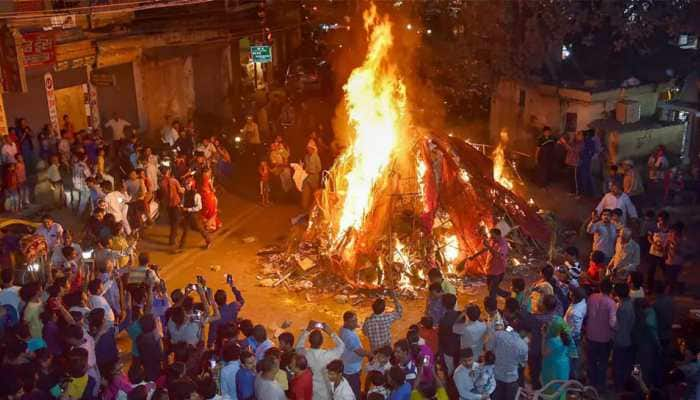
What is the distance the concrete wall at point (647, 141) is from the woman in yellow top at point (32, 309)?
14998 millimetres

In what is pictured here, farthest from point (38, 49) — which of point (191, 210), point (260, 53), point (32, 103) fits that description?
point (260, 53)

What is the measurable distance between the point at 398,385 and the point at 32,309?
516 centimetres

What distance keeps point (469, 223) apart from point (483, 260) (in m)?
0.75

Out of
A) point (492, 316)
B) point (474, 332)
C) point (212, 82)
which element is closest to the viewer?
point (474, 332)

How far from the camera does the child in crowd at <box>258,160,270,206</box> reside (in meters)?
18.7

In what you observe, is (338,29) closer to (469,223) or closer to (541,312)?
(469,223)

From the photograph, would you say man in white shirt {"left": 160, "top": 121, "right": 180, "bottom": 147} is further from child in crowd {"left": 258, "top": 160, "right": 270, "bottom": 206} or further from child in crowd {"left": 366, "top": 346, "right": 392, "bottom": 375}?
child in crowd {"left": 366, "top": 346, "right": 392, "bottom": 375}

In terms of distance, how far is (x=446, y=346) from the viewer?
911 centimetres

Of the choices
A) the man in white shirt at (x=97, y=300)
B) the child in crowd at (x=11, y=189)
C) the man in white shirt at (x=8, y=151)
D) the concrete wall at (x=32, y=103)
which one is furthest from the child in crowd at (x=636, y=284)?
the concrete wall at (x=32, y=103)

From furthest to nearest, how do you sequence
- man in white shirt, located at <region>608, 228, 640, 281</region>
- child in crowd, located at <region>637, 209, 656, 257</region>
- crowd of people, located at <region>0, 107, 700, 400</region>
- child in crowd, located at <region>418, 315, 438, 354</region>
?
child in crowd, located at <region>637, 209, 656, 257</region>, man in white shirt, located at <region>608, 228, 640, 281</region>, child in crowd, located at <region>418, 315, 438, 354</region>, crowd of people, located at <region>0, 107, 700, 400</region>

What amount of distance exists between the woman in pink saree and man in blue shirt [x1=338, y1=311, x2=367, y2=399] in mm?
8362

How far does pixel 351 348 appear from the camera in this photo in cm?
828

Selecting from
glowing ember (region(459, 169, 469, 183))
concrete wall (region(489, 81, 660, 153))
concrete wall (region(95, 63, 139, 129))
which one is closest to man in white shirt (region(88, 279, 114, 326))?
glowing ember (region(459, 169, 469, 183))

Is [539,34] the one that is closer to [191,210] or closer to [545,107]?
[545,107]
